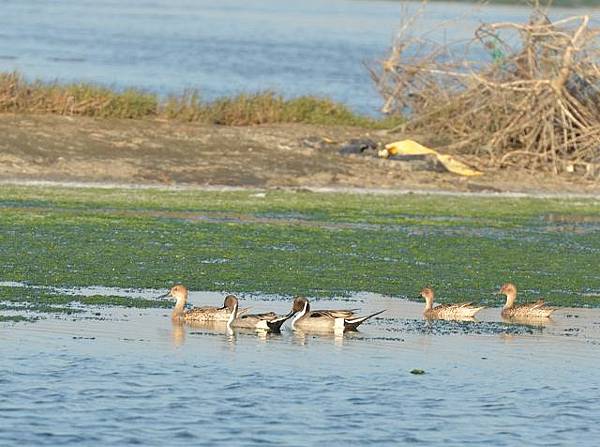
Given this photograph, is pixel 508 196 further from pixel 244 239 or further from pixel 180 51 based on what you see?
pixel 180 51

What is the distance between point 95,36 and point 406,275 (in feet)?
194

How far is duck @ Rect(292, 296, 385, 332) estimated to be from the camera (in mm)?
14352

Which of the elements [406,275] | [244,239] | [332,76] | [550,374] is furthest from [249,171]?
[332,76]

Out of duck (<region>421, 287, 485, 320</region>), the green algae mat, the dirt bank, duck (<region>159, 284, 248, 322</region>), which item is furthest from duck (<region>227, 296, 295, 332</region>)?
the dirt bank

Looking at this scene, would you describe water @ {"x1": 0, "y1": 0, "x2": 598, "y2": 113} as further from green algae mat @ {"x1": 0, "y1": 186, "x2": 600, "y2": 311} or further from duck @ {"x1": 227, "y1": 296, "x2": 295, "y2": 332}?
duck @ {"x1": 227, "y1": 296, "x2": 295, "y2": 332}

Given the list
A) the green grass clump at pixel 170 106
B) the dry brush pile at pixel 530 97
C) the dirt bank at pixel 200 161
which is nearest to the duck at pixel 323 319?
the dirt bank at pixel 200 161

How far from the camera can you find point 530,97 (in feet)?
94.7

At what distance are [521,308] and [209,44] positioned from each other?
191ft

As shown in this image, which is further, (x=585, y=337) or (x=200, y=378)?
(x=585, y=337)

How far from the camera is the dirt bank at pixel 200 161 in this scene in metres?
26.2

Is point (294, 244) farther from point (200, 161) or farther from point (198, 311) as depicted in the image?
point (200, 161)

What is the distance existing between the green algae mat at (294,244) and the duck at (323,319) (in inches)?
66.5

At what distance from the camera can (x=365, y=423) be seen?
36.7 ft

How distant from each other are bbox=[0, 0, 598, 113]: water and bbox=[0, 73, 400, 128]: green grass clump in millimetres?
2731
